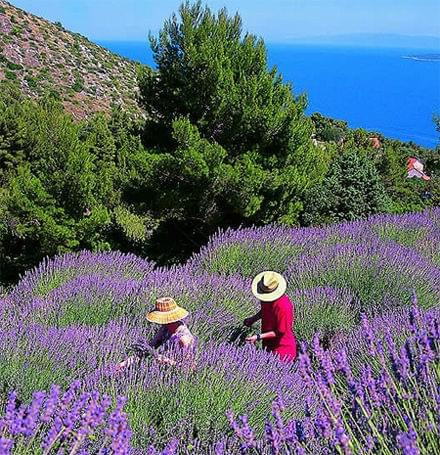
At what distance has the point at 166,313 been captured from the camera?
3.62 m

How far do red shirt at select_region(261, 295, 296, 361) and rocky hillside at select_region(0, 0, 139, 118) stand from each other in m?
38.3

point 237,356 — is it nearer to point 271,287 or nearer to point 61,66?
point 271,287

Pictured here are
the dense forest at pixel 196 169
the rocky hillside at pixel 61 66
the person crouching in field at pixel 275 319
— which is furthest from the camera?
the rocky hillside at pixel 61 66

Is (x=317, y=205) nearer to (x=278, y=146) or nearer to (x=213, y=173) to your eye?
(x=278, y=146)

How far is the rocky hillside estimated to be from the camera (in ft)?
141

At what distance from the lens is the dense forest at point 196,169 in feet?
33.6

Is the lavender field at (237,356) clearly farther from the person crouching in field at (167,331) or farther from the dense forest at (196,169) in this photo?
the dense forest at (196,169)

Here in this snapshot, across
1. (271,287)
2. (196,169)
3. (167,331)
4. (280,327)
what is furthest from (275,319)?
(196,169)

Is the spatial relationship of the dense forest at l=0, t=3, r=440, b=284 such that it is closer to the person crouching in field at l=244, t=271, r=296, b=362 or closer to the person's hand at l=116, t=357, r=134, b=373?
the person crouching in field at l=244, t=271, r=296, b=362

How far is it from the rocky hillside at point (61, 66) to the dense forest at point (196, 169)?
30.3 meters

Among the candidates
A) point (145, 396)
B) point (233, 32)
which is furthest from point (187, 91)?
point (145, 396)

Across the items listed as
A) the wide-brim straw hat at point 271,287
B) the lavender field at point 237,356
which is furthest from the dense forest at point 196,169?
the wide-brim straw hat at point 271,287

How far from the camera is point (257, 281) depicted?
4273 mm

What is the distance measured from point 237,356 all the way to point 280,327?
79 cm
